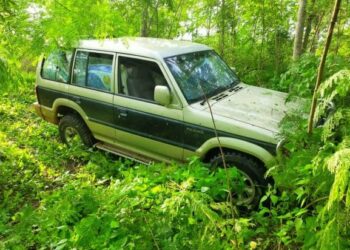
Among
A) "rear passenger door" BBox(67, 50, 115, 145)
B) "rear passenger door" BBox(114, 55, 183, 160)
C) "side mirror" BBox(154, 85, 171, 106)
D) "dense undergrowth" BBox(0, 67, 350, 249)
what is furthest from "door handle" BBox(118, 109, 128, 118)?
"dense undergrowth" BBox(0, 67, 350, 249)

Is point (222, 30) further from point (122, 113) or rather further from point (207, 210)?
point (207, 210)

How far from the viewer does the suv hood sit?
12.5ft

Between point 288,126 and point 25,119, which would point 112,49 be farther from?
point 25,119

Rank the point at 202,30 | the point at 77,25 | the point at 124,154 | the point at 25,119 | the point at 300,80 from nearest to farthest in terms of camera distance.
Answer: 1. the point at 300,80
2. the point at 77,25
3. the point at 124,154
4. the point at 25,119
5. the point at 202,30

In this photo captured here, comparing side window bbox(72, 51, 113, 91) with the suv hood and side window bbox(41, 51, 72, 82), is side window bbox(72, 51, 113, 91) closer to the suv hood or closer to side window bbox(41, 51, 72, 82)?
side window bbox(41, 51, 72, 82)

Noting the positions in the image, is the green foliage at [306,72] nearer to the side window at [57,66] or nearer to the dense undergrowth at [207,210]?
the dense undergrowth at [207,210]

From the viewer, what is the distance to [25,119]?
7352mm

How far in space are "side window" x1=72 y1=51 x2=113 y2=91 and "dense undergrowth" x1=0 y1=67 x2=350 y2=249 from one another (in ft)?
5.48

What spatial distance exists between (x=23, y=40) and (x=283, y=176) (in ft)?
12.4

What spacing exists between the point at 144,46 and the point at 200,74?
0.87 metres

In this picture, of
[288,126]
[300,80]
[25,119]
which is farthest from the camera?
[25,119]

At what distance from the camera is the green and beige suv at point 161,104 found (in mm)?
3787

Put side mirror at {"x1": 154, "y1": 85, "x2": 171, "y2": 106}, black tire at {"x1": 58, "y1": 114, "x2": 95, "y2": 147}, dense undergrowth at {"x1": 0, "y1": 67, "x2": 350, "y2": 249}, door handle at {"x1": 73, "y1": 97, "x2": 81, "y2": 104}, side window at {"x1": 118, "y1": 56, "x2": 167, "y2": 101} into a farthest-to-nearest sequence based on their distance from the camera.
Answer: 1. black tire at {"x1": 58, "y1": 114, "x2": 95, "y2": 147}
2. door handle at {"x1": 73, "y1": 97, "x2": 81, "y2": 104}
3. side window at {"x1": 118, "y1": 56, "x2": 167, "y2": 101}
4. side mirror at {"x1": 154, "y1": 85, "x2": 171, "y2": 106}
5. dense undergrowth at {"x1": 0, "y1": 67, "x2": 350, "y2": 249}

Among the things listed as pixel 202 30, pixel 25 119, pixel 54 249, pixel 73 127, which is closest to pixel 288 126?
pixel 54 249
